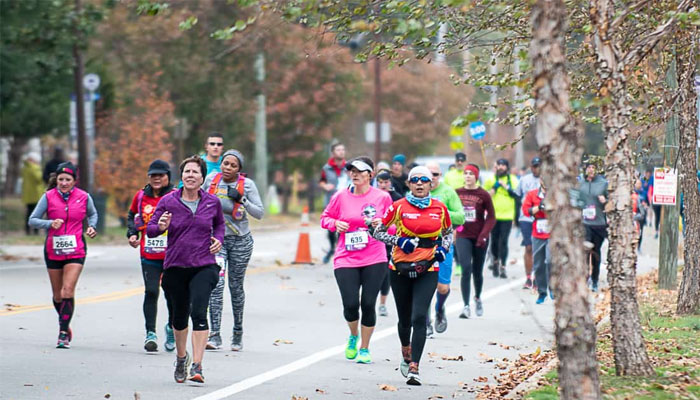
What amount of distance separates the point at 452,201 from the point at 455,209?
0.47 feet

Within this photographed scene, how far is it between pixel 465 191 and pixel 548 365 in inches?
215

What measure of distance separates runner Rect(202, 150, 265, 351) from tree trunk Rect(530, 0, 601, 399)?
504cm

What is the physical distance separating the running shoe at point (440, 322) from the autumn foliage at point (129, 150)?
1978 centimetres

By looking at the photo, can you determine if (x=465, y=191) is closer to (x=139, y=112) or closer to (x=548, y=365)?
(x=548, y=365)

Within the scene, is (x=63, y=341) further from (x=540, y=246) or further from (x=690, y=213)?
(x=540, y=246)

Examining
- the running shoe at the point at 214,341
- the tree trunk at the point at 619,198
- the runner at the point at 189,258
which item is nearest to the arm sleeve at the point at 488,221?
the running shoe at the point at 214,341

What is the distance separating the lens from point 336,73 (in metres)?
44.3

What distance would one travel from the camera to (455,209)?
12.3 meters

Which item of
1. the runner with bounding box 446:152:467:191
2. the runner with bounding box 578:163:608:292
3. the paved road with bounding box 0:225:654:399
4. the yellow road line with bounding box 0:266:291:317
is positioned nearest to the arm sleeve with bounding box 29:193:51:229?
the paved road with bounding box 0:225:654:399

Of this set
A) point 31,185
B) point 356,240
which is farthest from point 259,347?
point 31,185

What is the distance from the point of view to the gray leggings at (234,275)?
1123 centimetres

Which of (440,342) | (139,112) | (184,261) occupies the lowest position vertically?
(440,342)

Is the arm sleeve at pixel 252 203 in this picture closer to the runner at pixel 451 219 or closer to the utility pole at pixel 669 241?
the runner at pixel 451 219

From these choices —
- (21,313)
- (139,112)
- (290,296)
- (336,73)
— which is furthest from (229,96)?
(21,313)
